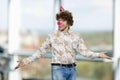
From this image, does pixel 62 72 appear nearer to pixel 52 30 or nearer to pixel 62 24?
pixel 62 24

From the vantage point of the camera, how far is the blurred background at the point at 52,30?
18.1 ft

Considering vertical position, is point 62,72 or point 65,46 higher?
point 65,46

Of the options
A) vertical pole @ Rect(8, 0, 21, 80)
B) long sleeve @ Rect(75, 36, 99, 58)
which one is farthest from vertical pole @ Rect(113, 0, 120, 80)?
vertical pole @ Rect(8, 0, 21, 80)

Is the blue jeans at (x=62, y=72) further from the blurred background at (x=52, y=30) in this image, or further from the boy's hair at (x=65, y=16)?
the blurred background at (x=52, y=30)

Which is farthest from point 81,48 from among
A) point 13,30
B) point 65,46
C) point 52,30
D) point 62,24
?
point 13,30

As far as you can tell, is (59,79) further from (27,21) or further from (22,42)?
(27,21)

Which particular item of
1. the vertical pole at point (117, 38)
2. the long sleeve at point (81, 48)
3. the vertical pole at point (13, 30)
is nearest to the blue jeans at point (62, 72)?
the long sleeve at point (81, 48)

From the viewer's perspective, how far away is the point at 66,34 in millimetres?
3770

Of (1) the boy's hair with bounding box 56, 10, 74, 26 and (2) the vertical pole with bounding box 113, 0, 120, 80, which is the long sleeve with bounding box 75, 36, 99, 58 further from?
(2) the vertical pole with bounding box 113, 0, 120, 80

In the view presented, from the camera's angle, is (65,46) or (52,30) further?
(52,30)

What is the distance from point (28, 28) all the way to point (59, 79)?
323 cm

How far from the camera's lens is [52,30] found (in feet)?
18.2

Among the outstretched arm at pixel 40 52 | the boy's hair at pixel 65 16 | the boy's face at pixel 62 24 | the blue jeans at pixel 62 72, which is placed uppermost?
the boy's hair at pixel 65 16

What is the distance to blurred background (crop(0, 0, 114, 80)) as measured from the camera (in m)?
5.52
